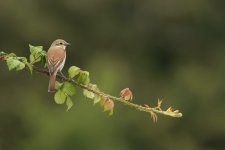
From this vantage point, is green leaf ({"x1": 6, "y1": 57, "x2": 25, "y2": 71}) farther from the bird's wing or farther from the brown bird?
the bird's wing

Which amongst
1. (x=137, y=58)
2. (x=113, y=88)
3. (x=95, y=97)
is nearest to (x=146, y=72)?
(x=137, y=58)

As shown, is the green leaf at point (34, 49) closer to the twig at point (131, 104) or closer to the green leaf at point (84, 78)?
the twig at point (131, 104)

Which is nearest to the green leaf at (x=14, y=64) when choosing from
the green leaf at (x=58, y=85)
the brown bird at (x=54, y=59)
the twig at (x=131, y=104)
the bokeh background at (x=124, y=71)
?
the twig at (x=131, y=104)

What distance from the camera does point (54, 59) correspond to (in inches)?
329

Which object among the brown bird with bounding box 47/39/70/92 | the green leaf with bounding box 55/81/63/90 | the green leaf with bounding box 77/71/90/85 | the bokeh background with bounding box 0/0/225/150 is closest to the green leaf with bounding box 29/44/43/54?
the brown bird with bounding box 47/39/70/92

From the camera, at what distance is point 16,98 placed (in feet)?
101

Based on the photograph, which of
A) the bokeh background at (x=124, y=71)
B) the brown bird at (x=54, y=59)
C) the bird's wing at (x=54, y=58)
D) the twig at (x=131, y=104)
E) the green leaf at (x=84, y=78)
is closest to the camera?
the twig at (x=131, y=104)

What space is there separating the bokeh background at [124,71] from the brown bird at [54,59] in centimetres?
1694

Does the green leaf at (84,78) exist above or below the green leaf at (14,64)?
above

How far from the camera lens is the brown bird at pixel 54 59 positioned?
24.1ft

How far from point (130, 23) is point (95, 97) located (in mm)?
27237

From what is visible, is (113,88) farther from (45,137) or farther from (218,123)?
(218,123)

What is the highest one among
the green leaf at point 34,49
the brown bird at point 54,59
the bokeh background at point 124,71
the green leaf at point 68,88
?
the bokeh background at point 124,71

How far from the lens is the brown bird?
7.34m
